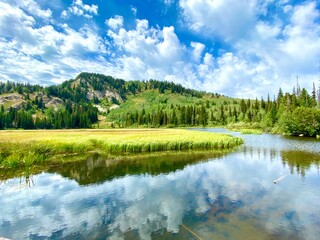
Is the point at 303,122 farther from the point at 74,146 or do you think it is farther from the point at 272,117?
the point at 74,146

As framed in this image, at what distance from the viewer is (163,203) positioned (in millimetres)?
15742

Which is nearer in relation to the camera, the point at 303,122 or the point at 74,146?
the point at 74,146

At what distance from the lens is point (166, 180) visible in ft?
71.1

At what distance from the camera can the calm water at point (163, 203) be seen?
1189 cm

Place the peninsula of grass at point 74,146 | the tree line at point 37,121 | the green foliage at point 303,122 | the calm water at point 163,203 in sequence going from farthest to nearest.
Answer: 1. the tree line at point 37,121
2. the green foliage at point 303,122
3. the peninsula of grass at point 74,146
4. the calm water at point 163,203

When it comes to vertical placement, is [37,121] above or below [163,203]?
above

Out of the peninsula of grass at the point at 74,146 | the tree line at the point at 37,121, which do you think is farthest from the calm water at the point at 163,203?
the tree line at the point at 37,121

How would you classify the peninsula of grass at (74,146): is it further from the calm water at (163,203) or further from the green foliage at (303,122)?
the green foliage at (303,122)

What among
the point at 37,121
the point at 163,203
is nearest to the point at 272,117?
the point at 163,203

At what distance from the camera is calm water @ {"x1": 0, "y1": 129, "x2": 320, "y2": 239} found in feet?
39.0

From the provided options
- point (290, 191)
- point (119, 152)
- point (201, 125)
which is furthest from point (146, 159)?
point (201, 125)

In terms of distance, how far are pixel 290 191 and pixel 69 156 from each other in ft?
95.7

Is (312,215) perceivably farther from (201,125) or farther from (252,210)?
(201,125)

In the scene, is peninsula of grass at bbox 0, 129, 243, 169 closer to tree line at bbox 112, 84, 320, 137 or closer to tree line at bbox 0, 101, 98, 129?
tree line at bbox 112, 84, 320, 137
